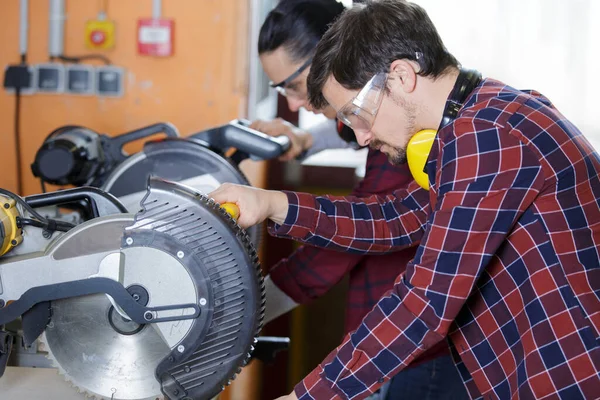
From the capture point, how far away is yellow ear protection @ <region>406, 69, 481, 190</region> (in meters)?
1.21

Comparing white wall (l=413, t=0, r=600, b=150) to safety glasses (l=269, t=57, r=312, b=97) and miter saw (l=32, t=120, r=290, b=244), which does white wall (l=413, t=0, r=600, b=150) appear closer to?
safety glasses (l=269, t=57, r=312, b=97)

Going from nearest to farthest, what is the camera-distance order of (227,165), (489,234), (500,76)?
1. (489,234)
2. (227,165)
3. (500,76)

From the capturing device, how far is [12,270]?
1170 mm

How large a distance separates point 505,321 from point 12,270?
80 cm

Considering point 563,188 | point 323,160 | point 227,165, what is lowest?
point 323,160

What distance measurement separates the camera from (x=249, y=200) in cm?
138

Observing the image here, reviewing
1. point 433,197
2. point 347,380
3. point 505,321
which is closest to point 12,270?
point 347,380

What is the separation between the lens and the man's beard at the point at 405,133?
123 centimetres

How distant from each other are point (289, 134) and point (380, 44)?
901 mm

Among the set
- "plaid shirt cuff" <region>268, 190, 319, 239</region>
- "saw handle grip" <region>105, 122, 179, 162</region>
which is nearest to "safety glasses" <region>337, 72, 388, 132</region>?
"plaid shirt cuff" <region>268, 190, 319, 239</region>

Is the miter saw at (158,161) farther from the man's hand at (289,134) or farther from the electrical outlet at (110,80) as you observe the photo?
the electrical outlet at (110,80)

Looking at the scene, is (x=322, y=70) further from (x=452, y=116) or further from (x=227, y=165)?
(x=227, y=165)

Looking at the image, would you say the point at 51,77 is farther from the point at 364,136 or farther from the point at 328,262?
the point at 364,136

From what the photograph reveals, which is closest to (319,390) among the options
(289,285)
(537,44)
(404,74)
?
(404,74)
